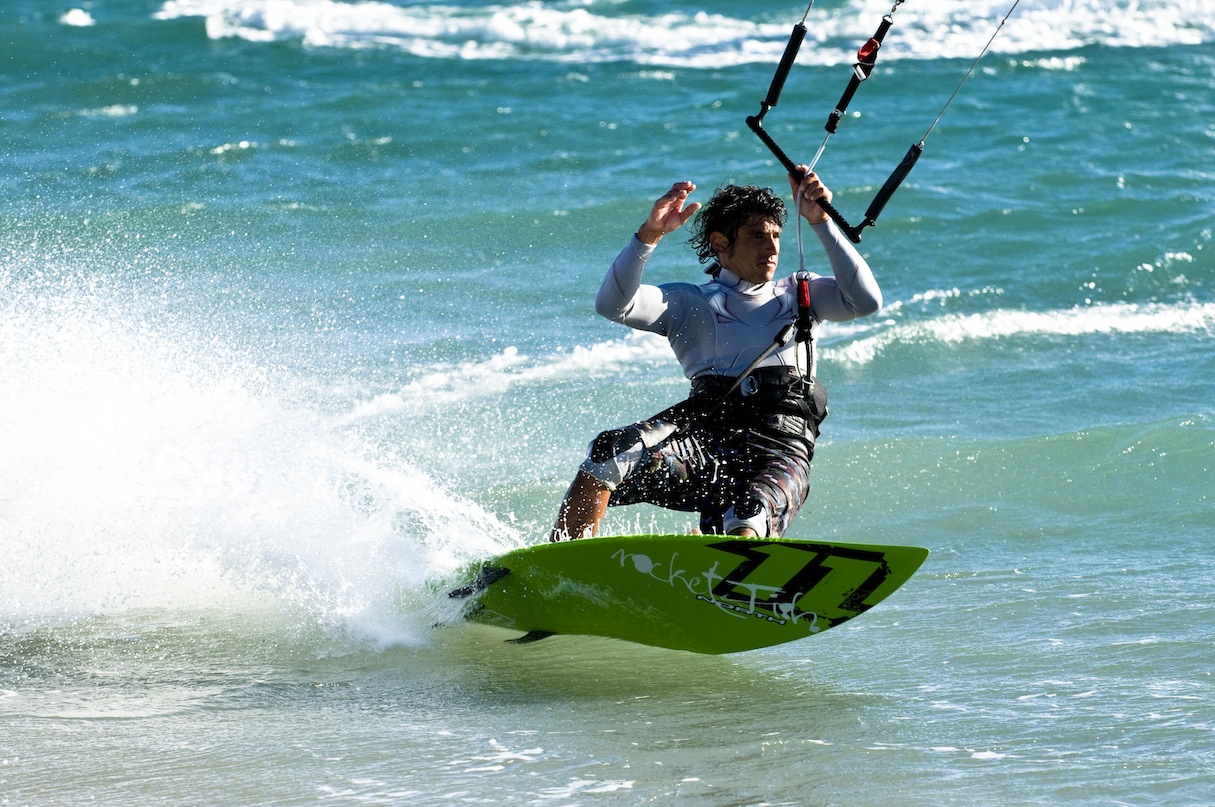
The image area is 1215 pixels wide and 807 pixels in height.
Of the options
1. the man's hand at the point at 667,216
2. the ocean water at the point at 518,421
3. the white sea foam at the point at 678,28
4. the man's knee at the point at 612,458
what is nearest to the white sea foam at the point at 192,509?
the ocean water at the point at 518,421

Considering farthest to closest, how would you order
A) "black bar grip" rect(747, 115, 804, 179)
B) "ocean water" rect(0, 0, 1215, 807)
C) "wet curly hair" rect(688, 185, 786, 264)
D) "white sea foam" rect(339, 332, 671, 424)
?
1. "white sea foam" rect(339, 332, 671, 424)
2. "wet curly hair" rect(688, 185, 786, 264)
3. "black bar grip" rect(747, 115, 804, 179)
4. "ocean water" rect(0, 0, 1215, 807)

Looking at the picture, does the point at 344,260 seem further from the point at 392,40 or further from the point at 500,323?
the point at 392,40

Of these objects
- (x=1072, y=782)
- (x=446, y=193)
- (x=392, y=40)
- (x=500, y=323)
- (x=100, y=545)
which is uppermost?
(x=392, y=40)

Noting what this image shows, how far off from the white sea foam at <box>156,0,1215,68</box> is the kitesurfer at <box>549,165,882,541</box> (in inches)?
618

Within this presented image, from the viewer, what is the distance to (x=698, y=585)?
4.79 meters

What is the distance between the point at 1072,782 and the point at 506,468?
15.3 ft

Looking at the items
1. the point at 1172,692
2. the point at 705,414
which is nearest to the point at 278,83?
the point at 705,414

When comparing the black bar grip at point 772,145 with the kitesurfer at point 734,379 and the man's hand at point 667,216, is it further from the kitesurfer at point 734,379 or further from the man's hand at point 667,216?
the man's hand at point 667,216

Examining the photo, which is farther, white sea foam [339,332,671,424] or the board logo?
white sea foam [339,332,671,424]

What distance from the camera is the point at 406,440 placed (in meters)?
8.37

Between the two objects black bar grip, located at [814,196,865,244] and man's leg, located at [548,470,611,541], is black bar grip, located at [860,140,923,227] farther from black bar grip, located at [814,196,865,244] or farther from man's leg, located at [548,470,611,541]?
man's leg, located at [548,470,611,541]

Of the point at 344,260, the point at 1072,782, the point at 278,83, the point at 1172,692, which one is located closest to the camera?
the point at 1072,782

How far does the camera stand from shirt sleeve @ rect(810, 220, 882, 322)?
5.12 metres

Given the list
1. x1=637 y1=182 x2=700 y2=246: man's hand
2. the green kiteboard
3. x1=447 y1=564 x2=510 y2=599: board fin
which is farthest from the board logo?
x1=637 y1=182 x2=700 y2=246: man's hand
